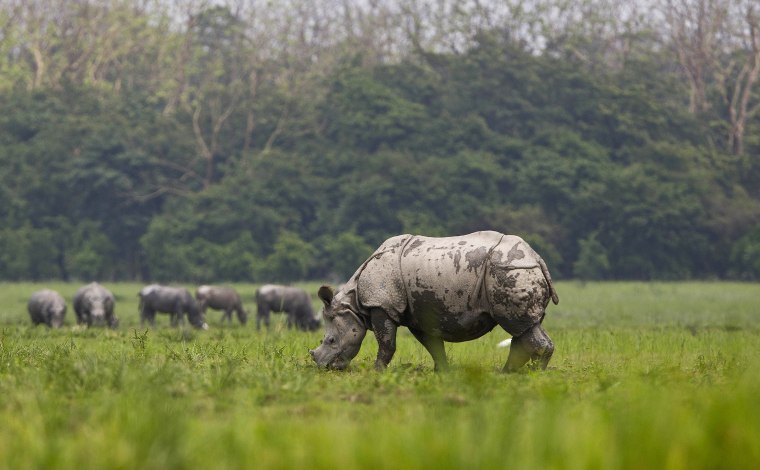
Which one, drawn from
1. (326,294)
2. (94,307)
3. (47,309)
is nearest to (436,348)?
(326,294)

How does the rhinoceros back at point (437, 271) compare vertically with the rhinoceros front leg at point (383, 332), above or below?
above

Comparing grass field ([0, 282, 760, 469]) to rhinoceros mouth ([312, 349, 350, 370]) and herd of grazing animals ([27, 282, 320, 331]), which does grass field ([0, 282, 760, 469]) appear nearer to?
rhinoceros mouth ([312, 349, 350, 370])

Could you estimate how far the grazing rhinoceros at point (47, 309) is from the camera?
25.4m

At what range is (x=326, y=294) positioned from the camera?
492 inches

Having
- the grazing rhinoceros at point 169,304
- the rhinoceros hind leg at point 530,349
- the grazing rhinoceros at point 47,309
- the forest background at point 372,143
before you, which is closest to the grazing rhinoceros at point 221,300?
the grazing rhinoceros at point 169,304

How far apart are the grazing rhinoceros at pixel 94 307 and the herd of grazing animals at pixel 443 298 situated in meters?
13.7

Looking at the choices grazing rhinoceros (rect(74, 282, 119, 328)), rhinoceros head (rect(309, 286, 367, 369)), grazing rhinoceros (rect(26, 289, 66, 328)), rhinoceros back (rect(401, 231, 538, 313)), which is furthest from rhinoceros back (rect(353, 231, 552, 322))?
grazing rhinoceros (rect(26, 289, 66, 328))

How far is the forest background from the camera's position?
50781 millimetres

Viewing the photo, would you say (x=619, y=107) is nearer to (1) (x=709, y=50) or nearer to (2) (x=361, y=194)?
(1) (x=709, y=50)

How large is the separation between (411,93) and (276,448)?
52.2 m

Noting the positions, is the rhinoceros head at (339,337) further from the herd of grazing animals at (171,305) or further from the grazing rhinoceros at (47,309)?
the grazing rhinoceros at (47,309)

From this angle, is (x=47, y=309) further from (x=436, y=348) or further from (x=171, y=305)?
(x=436, y=348)

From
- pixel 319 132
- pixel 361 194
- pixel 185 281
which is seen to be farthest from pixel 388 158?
pixel 185 281

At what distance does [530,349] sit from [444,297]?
905 millimetres
